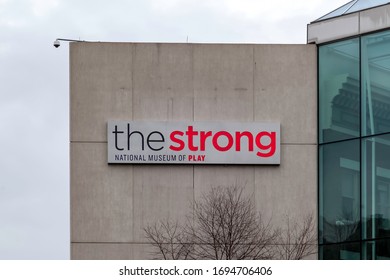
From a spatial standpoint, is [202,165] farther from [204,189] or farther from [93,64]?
[93,64]

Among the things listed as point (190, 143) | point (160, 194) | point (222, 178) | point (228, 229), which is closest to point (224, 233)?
point (228, 229)

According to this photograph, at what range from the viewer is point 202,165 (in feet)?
134

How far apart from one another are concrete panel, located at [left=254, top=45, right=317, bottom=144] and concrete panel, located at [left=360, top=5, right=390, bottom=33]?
187cm

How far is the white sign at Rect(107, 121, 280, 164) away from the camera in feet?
133

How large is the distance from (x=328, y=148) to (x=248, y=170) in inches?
102

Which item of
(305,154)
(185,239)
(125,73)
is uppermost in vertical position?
(125,73)

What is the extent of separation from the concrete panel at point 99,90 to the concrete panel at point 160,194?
6.11 ft

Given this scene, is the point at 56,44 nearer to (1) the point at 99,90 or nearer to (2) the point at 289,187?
(1) the point at 99,90

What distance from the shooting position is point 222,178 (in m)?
40.8

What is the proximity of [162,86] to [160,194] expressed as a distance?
339 centimetres

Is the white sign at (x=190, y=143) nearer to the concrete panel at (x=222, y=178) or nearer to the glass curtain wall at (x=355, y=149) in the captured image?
the concrete panel at (x=222, y=178)

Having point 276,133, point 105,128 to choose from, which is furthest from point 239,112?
point 105,128

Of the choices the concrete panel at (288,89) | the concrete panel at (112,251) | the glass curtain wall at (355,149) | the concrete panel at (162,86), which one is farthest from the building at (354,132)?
the concrete panel at (112,251)

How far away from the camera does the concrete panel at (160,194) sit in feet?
133
